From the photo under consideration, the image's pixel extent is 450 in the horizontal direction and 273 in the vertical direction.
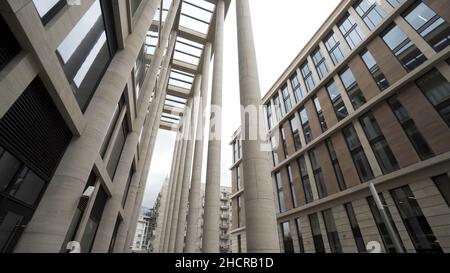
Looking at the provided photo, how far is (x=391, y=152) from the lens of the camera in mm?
17344

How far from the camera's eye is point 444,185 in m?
13.8

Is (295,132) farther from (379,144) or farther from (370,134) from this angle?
(379,144)

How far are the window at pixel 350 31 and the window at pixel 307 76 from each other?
5.65 meters

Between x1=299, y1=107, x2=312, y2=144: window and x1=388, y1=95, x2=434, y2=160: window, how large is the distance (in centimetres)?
944

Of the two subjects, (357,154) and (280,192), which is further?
(280,192)

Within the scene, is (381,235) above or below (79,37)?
below

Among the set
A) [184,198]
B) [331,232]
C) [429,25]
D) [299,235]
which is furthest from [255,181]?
[299,235]

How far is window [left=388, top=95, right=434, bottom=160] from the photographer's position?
15134 mm

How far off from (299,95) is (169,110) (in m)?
23.9

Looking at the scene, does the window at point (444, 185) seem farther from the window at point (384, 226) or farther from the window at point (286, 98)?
the window at point (286, 98)

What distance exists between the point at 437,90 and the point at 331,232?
47.7 ft

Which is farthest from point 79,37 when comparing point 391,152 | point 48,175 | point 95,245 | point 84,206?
point 391,152

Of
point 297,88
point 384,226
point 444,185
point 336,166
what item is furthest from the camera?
point 297,88

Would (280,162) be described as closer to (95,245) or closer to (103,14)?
(95,245)
